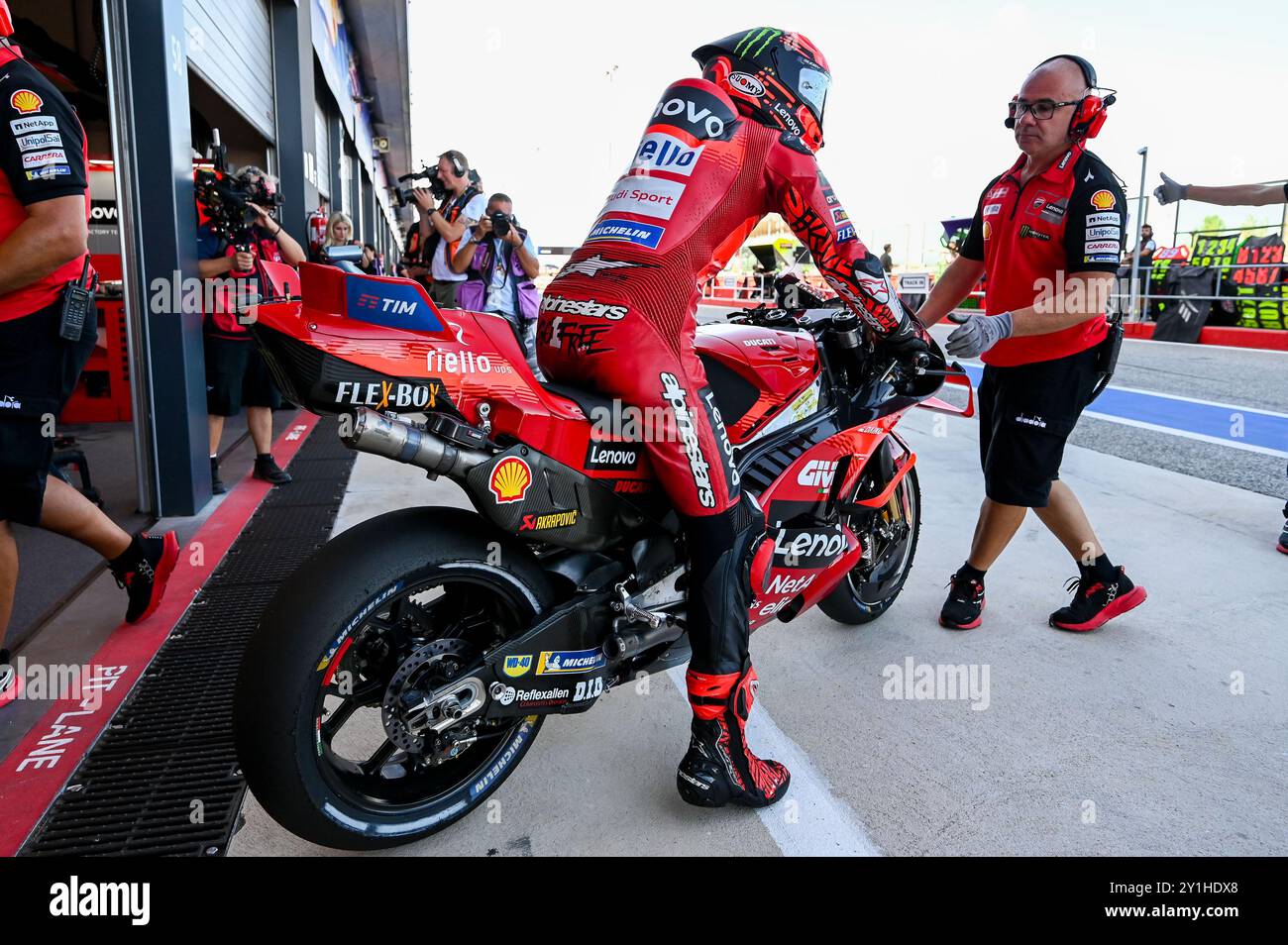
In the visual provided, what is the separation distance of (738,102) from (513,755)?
1844 millimetres

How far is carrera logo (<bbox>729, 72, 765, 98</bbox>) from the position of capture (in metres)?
2.25

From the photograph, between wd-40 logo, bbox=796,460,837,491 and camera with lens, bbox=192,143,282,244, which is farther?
camera with lens, bbox=192,143,282,244

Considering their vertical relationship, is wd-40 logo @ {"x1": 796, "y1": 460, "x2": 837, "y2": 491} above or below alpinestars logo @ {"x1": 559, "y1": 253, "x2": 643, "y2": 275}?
below

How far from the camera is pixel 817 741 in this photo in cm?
270

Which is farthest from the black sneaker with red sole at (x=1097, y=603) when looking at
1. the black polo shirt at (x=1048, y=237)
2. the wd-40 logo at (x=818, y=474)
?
the wd-40 logo at (x=818, y=474)

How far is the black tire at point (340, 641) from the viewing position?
1.77 m

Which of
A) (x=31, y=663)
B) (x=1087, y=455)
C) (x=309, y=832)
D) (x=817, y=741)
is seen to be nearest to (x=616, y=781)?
(x=817, y=741)

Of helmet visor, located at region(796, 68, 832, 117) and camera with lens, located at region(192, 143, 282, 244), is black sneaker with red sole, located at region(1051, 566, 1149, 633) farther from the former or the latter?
camera with lens, located at region(192, 143, 282, 244)

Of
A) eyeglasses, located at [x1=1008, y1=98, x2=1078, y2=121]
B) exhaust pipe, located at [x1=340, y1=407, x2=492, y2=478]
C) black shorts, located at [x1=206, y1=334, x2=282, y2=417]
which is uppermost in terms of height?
eyeglasses, located at [x1=1008, y1=98, x2=1078, y2=121]

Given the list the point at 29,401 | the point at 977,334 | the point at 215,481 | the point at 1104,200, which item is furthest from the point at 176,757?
the point at 1104,200

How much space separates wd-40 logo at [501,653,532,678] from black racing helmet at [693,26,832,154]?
1.50m

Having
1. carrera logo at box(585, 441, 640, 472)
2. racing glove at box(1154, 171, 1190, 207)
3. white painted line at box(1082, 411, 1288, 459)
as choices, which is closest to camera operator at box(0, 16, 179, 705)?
carrera logo at box(585, 441, 640, 472)

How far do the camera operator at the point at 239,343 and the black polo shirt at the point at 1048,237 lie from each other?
399 cm

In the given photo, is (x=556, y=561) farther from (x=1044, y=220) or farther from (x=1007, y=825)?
(x=1044, y=220)
